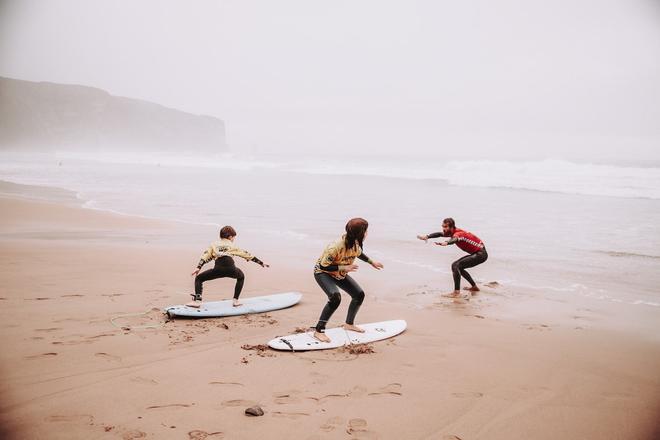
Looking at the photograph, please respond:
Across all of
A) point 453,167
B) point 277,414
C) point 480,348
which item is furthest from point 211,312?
point 453,167

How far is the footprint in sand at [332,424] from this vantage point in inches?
136

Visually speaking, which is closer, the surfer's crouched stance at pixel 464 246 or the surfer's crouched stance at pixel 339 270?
the surfer's crouched stance at pixel 339 270

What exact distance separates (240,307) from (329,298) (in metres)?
1.76

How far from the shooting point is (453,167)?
1705 inches

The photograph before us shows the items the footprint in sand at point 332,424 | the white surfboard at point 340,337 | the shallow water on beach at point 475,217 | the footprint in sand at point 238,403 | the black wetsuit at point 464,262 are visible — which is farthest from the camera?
the shallow water on beach at point 475,217

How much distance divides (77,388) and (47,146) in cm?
9951

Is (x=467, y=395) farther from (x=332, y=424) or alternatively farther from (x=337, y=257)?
(x=337, y=257)

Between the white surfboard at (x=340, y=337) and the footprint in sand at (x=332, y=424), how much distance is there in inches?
59.2

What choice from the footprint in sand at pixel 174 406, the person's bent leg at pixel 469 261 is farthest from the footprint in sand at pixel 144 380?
the person's bent leg at pixel 469 261

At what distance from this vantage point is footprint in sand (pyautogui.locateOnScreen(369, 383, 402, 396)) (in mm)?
4078

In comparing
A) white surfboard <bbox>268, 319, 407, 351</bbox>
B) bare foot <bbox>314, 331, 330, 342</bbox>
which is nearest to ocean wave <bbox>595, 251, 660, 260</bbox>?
white surfboard <bbox>268, 319, 407, 351</bbox>

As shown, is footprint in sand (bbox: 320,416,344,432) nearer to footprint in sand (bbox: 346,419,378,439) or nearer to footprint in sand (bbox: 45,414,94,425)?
footprint in sand (bbox: 346,419,378,439)

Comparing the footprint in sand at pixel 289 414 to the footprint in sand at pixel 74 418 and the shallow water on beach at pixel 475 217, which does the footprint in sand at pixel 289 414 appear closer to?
the footprint in sand at pixel 74 418

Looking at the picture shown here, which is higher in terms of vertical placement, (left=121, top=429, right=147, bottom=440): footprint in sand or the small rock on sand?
the small rock on sand
